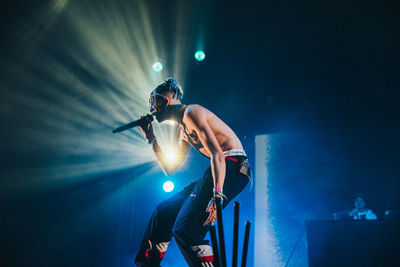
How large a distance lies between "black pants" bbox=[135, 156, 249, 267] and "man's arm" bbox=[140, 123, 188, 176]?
0.61 metres

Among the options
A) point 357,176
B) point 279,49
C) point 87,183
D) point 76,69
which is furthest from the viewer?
point 357,176

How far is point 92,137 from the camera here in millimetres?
4180

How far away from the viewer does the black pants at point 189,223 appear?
1841 mm

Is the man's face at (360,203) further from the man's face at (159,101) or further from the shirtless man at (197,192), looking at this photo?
the man's face at (159,101)

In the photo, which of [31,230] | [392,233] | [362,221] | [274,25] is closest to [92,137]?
[31,230]

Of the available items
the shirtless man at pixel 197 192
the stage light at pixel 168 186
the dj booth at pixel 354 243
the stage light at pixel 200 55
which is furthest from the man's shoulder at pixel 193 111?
the stage light at pixel 168 186

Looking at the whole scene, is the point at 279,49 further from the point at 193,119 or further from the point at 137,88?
the point at 193,119

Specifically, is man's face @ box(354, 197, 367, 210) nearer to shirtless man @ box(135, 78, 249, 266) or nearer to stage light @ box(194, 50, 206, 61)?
stage light @ box(194, 50, 206, 61)

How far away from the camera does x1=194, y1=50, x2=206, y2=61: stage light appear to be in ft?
16.2

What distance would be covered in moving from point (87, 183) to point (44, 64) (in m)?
1.97

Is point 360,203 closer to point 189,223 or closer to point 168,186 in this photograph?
point 168,186

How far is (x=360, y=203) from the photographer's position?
634cm

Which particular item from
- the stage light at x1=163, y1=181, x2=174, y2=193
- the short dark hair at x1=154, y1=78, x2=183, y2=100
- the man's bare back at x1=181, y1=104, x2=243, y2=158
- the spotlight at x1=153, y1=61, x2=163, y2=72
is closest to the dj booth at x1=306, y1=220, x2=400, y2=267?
the man's bare back at x1=181, y1=104, x2=243, y2=158

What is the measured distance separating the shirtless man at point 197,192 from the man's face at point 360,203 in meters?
5.74
